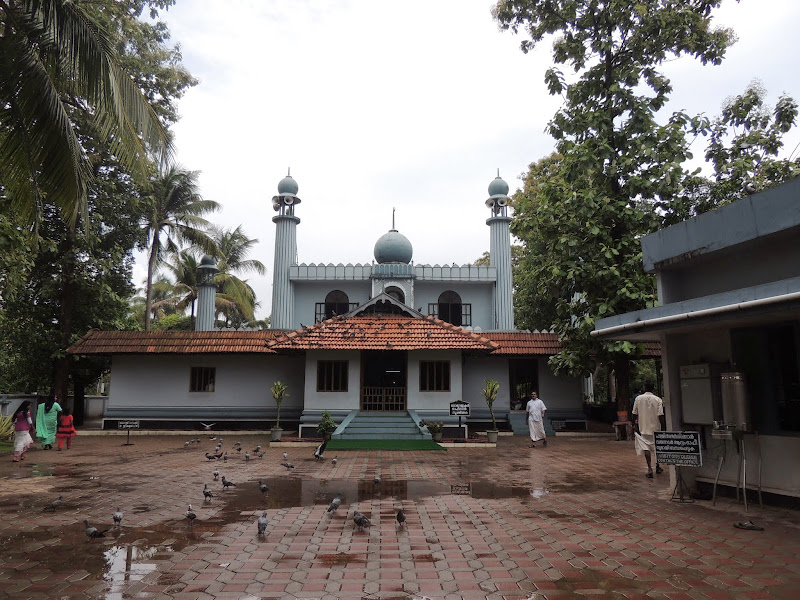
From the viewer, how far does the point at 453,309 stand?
91.0 feet

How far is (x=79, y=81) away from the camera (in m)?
7.53

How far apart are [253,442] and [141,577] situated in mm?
12929

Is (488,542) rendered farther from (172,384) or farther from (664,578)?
(172,384)

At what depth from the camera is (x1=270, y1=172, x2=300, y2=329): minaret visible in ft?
88.0

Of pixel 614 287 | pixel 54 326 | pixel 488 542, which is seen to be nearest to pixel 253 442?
pixel 54 326

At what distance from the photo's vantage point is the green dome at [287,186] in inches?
1116

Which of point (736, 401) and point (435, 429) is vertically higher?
point (736, 401)

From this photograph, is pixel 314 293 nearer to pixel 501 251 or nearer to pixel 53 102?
pixel 501 251

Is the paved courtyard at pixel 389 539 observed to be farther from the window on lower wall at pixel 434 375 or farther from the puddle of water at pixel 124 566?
the window on lower wall at pixel 434 375

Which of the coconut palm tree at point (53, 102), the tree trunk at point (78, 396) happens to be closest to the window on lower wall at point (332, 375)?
the tree trunk at point (78, 396)

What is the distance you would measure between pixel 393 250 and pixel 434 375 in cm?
1041

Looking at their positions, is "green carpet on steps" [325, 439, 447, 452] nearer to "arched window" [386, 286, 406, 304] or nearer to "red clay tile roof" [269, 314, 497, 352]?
"red clay tile roof" [269, 314, 497, 352]

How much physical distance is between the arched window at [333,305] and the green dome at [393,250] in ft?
8.50

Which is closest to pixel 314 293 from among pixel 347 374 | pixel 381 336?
pixel 347 374
